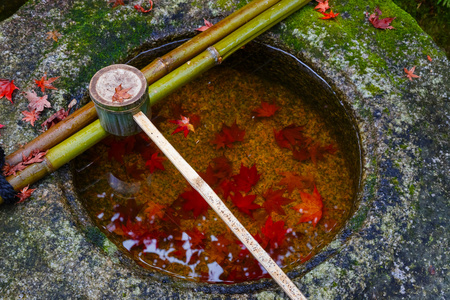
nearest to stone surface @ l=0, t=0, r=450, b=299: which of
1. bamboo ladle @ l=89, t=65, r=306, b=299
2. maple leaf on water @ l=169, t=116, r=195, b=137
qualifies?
bamboo ladle @ l=89, t=65, r=306, b=299

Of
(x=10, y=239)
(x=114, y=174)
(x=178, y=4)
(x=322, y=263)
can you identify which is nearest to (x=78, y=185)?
(x=114, y=174)

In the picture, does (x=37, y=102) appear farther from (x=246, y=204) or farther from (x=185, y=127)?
(x=246, y=204)

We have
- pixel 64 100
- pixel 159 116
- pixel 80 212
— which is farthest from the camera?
pixel 159 116

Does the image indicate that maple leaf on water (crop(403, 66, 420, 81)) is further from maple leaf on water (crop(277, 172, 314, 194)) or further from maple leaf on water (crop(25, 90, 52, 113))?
maple leaf on water (crop(25, 90, 52, 113))

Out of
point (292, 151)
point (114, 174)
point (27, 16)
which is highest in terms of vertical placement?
point (27, 16)

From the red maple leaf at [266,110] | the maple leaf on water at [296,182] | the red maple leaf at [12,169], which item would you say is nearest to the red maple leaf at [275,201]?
the maple leaf on water at [296,182]

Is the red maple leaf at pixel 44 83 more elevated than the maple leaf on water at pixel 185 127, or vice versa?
the red maple leaf at pixel 44 83

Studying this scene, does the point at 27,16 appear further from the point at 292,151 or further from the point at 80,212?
the point at 292,151

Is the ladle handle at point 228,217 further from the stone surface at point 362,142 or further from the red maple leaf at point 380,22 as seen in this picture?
the red maple leaf at point 380,22
